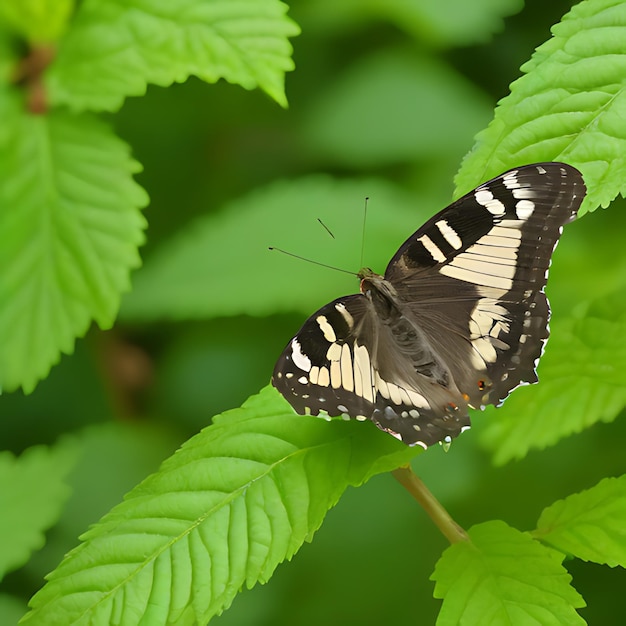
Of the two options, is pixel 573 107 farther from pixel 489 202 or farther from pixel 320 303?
pixel 320 303

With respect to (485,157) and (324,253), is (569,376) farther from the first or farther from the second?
(324,253)

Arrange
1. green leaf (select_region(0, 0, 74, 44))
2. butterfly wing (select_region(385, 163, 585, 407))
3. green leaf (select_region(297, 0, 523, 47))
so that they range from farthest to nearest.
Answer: green leaf (select_region(297, 0, 523, 47)) → green leaf (select_region(0, 0, 74, 44)) → butterfly wing (select_region(385, 163, 585, 407))

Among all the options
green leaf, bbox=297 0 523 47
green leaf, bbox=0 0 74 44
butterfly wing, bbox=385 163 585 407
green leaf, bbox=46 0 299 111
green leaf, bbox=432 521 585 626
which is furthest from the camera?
green leaf, bbox=297 0 523 47

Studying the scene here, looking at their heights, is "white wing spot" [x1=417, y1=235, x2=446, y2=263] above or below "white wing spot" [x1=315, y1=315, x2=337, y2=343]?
above

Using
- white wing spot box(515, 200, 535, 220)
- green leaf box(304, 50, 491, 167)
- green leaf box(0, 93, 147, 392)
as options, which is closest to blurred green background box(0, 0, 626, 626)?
green leaf box(304, 50, 491, 167)

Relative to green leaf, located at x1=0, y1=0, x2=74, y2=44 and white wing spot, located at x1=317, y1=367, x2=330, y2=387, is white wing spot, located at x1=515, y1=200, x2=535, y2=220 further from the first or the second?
green leaf, located at x1=0, y1=0, x2=74, y2=44

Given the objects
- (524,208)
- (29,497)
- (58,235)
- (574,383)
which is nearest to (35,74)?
(58,235)
